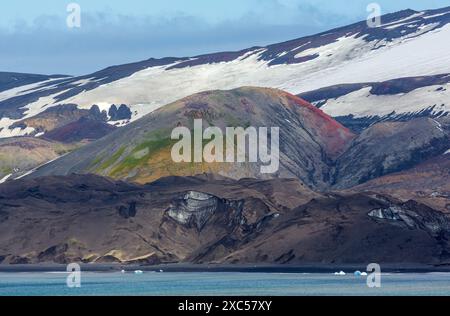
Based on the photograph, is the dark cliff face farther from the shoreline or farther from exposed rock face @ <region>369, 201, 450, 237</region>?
the shoreline

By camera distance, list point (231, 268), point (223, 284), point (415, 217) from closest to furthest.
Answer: point (223, 284), point (231, 268), point (415, 217)

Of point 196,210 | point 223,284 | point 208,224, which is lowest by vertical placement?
point 208,224

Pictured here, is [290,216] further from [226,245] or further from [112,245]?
[112,245]

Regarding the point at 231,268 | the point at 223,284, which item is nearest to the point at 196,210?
the point at 231,268

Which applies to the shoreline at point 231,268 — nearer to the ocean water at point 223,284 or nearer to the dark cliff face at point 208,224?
the dark cliff face at point 208,224

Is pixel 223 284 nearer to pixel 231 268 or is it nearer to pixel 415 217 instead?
pixel 231 268
